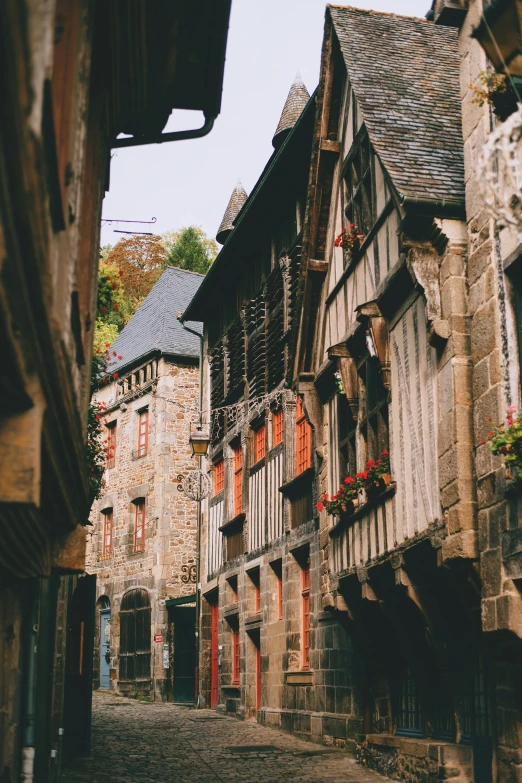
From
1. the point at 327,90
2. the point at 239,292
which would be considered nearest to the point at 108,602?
the point at 239,292

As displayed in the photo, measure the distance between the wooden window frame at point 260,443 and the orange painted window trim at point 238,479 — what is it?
2.43 feet

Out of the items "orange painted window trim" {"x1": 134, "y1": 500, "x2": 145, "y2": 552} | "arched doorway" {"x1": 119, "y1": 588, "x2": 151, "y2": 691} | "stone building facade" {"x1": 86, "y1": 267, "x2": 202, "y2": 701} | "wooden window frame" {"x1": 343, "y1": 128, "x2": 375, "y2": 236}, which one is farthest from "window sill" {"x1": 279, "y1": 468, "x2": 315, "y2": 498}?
"orange painted window trim" {"x1": 134, "y1": 500, "x2": 145, "y2": 552}

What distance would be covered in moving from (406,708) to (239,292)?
10.6 metres

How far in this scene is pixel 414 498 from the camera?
8.41m

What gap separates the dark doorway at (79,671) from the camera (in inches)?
422

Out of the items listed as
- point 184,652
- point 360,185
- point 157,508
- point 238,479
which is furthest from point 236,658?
point 360,185

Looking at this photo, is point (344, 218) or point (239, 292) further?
point (239, 292)

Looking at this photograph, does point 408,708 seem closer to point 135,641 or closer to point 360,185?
point 360,185

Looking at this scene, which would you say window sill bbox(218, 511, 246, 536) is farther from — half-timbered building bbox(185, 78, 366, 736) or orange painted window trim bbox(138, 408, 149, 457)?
orange painted window trim bbox(138, 408, 149, 457)

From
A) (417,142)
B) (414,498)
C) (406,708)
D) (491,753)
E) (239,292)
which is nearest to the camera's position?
(491,753)

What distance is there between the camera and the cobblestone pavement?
965 centimetres

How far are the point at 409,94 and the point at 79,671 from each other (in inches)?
273

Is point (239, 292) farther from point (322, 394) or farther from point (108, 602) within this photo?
point (108, 602)

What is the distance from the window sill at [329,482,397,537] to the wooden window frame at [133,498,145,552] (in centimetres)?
1380
